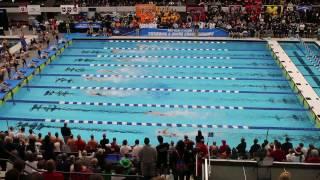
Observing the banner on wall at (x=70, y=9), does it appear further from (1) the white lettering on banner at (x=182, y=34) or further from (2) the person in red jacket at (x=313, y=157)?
(2) the person in red jacket at (x=313, y=157)

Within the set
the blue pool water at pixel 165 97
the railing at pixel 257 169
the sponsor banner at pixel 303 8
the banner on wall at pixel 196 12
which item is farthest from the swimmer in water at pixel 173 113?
the sponsor banner at pixel 303 8

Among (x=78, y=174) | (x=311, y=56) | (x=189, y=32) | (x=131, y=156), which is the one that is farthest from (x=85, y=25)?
(x=78, y=174)

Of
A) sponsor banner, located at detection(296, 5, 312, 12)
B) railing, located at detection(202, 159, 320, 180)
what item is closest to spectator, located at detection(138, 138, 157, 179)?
railing, located at detection(202, 159, 320, 180)

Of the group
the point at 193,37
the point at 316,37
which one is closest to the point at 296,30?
the point at 316,37

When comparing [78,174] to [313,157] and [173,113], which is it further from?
[173,113]

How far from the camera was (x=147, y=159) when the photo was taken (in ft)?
23.9

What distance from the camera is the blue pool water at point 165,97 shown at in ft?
40.4

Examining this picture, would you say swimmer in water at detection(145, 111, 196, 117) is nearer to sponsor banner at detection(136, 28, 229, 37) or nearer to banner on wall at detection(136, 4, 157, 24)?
sponsor banner at detection(136, 28, 229, 37)

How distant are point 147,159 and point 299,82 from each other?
931 centimetres

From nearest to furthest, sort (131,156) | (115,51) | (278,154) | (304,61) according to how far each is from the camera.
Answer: (131,156), (278,154), (304,61), (115,51)

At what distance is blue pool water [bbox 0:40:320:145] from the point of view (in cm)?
1232

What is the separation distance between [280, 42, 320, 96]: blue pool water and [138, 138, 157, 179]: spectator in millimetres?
8923

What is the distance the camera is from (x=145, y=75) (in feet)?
54.6

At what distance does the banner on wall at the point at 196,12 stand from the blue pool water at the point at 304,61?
4520 millimetres
